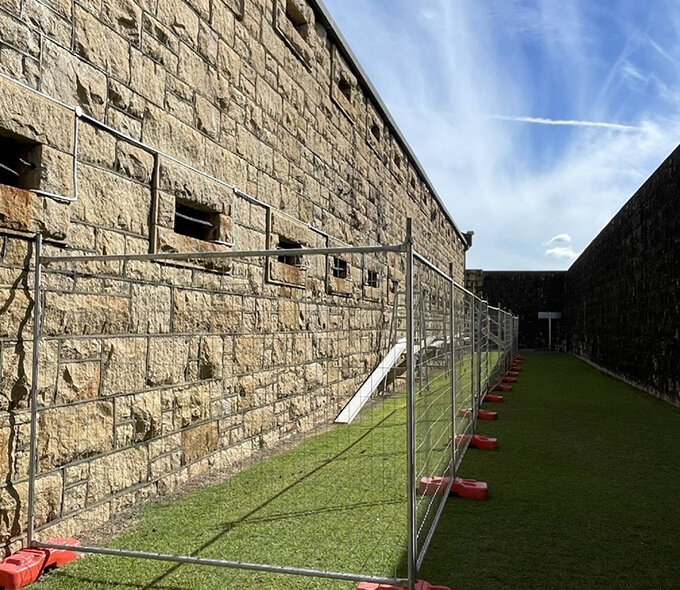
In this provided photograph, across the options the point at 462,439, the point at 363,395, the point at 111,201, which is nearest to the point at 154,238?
the point at 111,201

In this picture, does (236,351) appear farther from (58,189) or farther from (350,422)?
(350,422)

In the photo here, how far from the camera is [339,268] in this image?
690 cm

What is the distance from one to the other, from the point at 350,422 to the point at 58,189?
4326 mm

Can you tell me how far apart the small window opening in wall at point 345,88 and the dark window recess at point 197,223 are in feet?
12.9

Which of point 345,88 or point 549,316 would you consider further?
point 549,316

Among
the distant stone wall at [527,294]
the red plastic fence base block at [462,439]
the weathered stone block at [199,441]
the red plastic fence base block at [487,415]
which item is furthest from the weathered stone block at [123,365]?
the distant stone wall at [527,294]

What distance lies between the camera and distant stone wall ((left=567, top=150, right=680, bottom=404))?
8328 millimetres

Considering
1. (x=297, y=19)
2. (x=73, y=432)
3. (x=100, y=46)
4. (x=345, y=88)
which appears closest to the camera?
(x=73, y=432)

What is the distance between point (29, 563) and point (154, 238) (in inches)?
73.7

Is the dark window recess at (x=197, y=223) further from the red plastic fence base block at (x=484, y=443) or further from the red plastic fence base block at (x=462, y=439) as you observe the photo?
the red plastic fence base block at (x=484, y=443)

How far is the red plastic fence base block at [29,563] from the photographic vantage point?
7.97 feet

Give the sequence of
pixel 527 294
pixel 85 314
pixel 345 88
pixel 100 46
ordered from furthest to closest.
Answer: pixel 527 294 → pixel 345 88 → pixel 100 46 → pixel 85 314

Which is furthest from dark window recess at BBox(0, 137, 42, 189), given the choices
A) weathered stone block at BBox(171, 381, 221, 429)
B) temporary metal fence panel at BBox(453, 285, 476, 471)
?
temporary metal fence panel at BBox(453, 285, 476, 471)

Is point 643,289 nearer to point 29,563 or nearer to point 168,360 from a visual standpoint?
point 168,360
